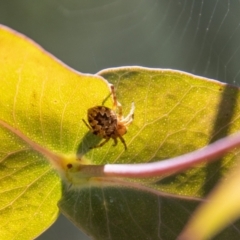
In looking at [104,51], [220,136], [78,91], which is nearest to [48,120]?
[78,91]

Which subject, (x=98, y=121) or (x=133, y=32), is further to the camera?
(x=133, y=32)

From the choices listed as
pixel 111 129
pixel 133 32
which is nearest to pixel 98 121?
pixel 111 129

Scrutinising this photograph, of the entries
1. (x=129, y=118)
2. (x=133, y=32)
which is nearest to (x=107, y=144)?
(x=129, y=118)

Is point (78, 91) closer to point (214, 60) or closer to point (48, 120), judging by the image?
point (48, 120)

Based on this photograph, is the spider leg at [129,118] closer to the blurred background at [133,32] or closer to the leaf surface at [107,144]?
the leaf surface at [107,144]

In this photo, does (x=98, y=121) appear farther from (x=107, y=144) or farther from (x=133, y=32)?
(x=133, y=32)

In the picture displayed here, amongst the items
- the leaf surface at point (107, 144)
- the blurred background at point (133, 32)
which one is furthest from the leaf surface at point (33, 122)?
the blurred background at point (133, 32)

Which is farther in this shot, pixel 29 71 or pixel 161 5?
pixel 161 5

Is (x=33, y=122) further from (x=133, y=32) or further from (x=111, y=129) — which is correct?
(x=133, y=32)
